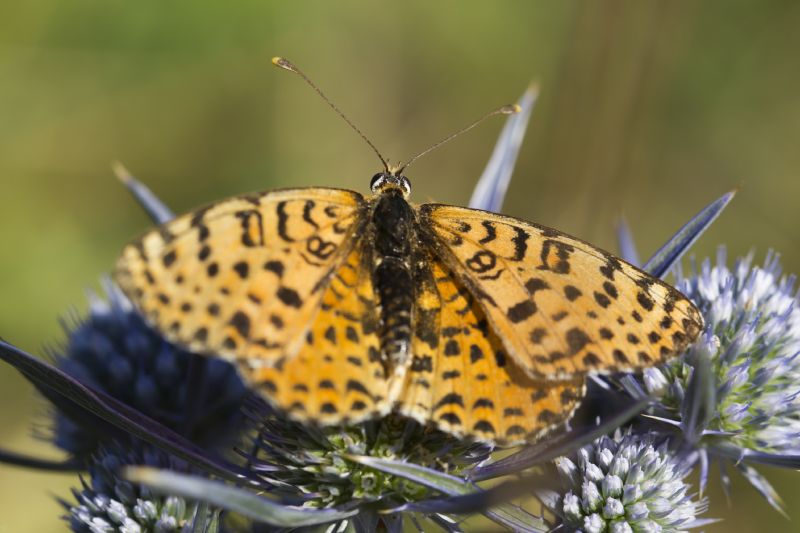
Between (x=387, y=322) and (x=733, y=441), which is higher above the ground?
(x=387, y=322)

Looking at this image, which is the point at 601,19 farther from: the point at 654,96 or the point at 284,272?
the point at 284,272

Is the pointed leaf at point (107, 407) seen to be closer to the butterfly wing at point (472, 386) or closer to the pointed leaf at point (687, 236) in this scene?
the butterfly wing at point (472, 386)

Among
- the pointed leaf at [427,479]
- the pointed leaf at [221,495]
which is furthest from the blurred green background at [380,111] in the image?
the pointed leaf at [221,495]

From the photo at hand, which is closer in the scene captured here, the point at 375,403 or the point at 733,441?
the point at 375,403

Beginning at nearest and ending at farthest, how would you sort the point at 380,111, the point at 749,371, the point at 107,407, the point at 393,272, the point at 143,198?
the point at 107,407 → the point at 393,272 → the point at 749,371 → the point at 143,198 → the point at 380,111

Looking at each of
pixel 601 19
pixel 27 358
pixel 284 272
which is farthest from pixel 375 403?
pixel 601 19

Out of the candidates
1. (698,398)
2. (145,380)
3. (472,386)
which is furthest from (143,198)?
(698,398)

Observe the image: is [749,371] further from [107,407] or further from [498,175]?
[107,407]
